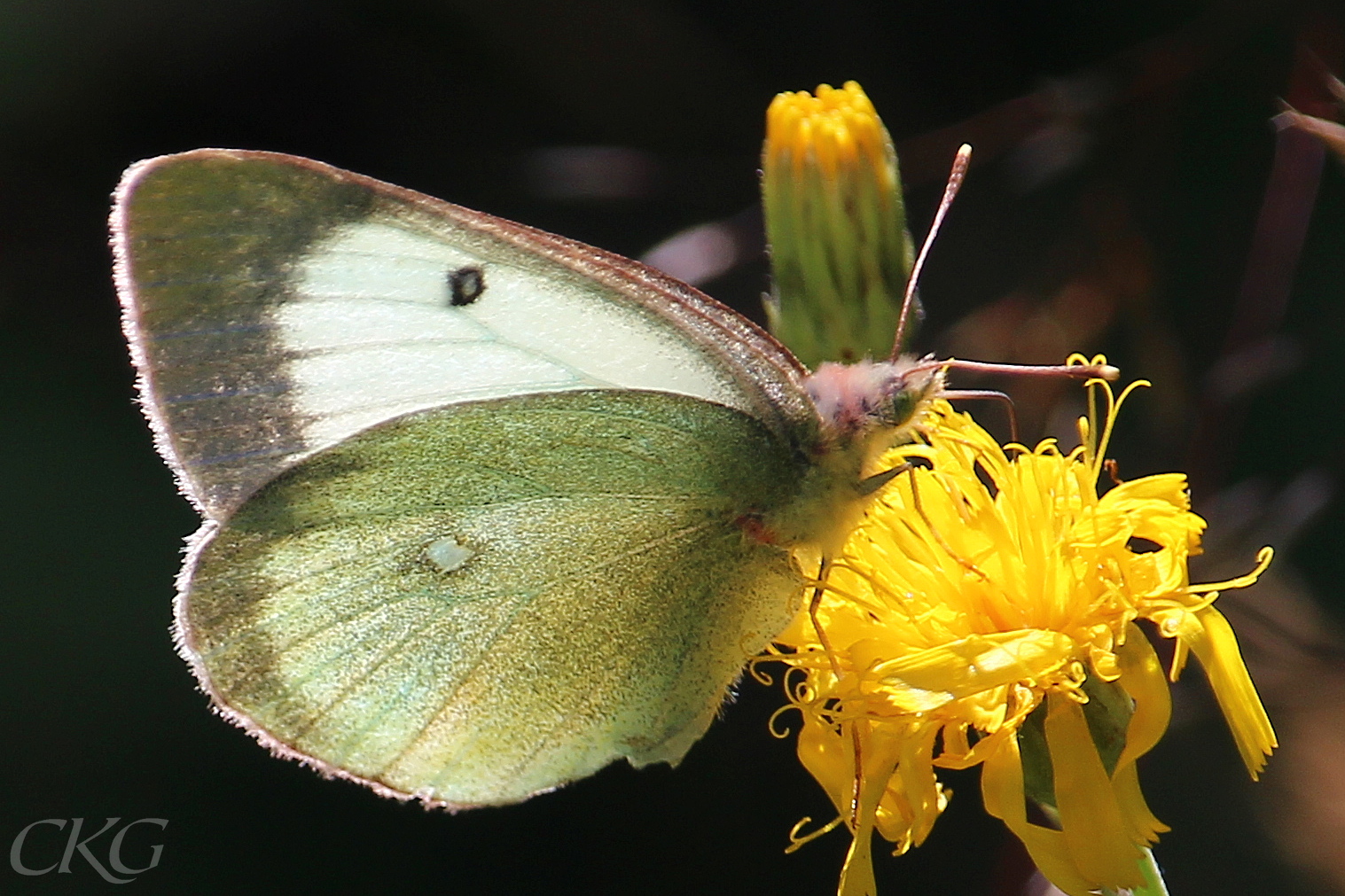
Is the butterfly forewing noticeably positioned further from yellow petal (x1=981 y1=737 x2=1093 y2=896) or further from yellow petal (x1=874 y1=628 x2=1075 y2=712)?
yellow petal (x1=981 y1=737 x2=1093 y2=896)

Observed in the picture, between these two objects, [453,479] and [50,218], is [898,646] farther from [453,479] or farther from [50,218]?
[50,218]

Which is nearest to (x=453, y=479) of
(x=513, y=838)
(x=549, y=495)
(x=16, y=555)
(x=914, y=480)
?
(x=549, y=495)

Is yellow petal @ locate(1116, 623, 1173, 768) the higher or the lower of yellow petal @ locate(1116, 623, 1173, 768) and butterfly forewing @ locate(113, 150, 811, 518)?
the lower

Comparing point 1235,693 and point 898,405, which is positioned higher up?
point 898,405

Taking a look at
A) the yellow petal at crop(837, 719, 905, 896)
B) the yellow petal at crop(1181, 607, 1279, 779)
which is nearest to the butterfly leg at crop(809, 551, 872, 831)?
→ the yellow petal at crop(837, 719, 905, 896)

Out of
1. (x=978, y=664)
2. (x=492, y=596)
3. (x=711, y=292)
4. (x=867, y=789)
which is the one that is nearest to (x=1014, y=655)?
(x=978, y=664)

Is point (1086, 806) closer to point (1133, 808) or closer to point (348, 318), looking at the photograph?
point (1133, 808)
